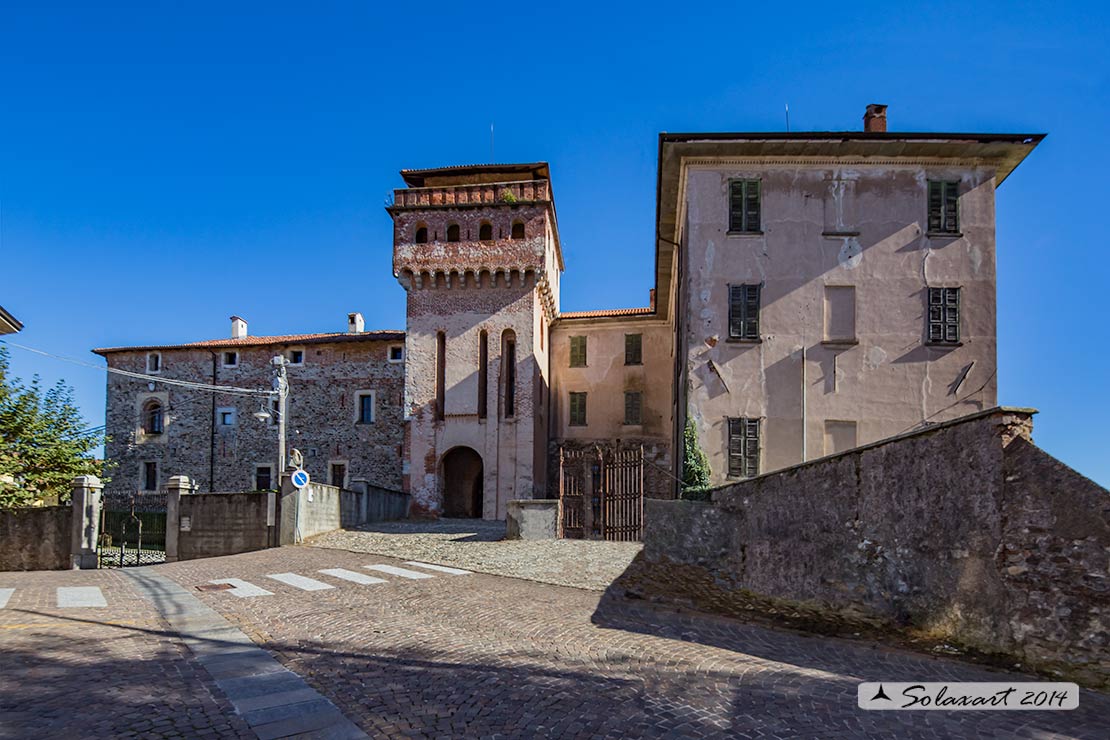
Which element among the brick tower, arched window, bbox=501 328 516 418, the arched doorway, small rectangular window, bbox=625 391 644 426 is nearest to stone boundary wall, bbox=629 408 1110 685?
the brick tower

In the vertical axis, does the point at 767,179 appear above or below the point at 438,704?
above

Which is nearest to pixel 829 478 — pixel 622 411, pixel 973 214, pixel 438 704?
pixel 438 704

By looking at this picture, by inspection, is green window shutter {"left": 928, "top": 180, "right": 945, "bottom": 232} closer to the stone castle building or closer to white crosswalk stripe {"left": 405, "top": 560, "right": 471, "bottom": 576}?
the stone castle building

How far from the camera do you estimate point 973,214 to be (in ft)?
59.8

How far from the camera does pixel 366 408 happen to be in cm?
3503

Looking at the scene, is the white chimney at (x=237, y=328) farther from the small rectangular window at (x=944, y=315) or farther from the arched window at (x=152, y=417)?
the small rectangular window at (x=944, y=315)

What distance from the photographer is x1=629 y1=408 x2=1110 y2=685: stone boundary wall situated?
19.4 feet

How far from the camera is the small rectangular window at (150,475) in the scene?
36.6 m

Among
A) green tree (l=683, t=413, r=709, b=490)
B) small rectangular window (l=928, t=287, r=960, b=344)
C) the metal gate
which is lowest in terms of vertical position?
the metal gate

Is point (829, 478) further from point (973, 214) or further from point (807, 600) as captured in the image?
point (973, 214)

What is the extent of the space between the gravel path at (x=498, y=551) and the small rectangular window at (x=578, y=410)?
1024 cm

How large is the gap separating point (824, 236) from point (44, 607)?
1722 cm

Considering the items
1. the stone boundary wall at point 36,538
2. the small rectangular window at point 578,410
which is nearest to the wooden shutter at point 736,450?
the small rectangular window at point 578,410

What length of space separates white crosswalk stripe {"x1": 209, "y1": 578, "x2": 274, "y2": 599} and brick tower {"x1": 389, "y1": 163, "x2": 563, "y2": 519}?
15010mm
